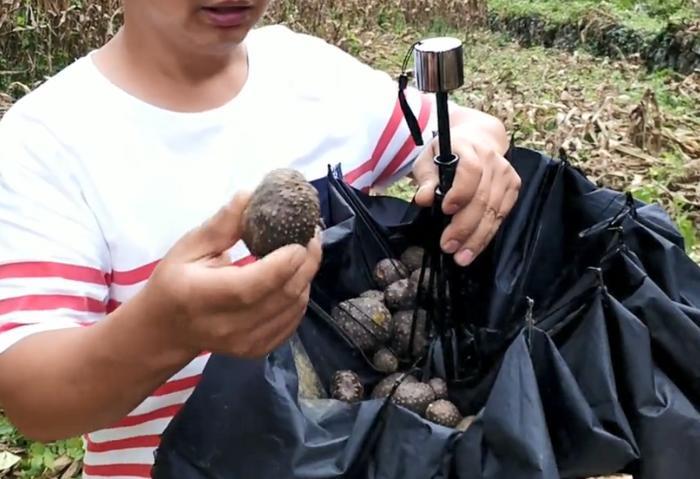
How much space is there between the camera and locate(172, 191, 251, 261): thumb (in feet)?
3.09

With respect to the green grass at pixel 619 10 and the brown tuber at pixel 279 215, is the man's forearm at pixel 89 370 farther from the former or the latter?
the green grass at pixel 619 10

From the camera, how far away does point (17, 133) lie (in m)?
1.17

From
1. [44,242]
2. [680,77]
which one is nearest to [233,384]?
[44,242]

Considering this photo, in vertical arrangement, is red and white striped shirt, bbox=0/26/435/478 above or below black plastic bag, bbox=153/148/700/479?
above

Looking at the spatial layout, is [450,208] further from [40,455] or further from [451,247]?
[40,455]

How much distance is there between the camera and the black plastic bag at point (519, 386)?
3.13ft

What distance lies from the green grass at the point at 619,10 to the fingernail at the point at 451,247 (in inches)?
297

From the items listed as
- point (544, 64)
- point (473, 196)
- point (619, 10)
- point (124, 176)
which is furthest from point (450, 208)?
point (619, 10)

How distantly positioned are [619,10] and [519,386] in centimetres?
927

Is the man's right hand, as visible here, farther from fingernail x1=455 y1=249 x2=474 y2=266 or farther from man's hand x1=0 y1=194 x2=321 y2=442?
fingernail x1=455 y1=249 x2=474 y2=266

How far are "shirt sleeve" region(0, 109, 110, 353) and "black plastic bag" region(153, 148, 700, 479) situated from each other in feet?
0.71

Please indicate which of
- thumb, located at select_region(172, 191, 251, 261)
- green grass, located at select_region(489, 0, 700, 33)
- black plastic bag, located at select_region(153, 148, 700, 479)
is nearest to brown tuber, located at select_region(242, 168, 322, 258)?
thumb, located at select_region(172, 191, 251, 261)

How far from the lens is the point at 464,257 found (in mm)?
1210

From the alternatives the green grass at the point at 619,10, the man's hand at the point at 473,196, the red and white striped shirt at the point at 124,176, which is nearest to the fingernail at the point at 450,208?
the man's hand at the point at 473,196
